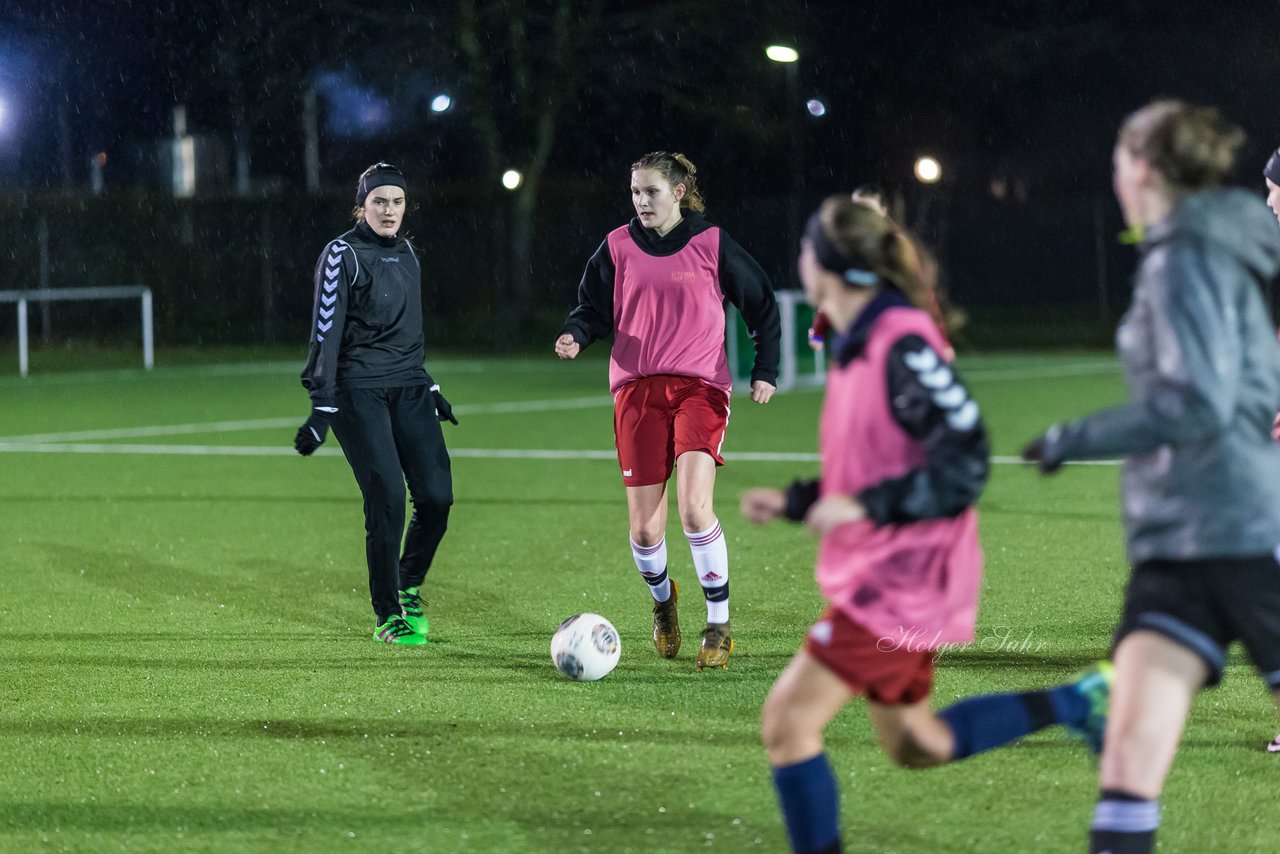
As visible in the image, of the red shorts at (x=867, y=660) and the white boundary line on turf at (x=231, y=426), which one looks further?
the white boundary line on turf at (x=231, y=426)

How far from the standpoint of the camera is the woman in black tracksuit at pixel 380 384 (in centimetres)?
676

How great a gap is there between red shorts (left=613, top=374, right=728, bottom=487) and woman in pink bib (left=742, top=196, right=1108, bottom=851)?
2847 mm

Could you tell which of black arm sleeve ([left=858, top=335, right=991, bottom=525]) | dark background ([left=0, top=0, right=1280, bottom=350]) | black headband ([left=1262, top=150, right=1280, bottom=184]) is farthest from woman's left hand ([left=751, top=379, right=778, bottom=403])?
dark background ([left=0, top=0, right=1280, bottom=350])

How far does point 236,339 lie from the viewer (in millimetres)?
32000

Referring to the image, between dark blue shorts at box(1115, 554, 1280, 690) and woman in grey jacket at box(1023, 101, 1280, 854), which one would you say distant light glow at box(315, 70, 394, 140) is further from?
dark blue shorts at box(1115, 554, 1280, 690)

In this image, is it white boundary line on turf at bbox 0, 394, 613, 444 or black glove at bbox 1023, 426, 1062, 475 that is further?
white boundary line on turf at bbox 0, 394, 613, 444

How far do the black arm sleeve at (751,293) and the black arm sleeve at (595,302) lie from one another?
0.46m

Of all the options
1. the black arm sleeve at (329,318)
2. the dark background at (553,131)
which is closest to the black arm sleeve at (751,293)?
the black arm sleeve at (329,318)

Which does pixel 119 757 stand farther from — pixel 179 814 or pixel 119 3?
pixel 119 3

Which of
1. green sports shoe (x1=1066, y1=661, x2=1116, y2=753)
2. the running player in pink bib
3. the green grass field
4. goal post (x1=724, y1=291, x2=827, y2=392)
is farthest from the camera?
goal post (x1=724, y1=291, x2=827, y2=392)

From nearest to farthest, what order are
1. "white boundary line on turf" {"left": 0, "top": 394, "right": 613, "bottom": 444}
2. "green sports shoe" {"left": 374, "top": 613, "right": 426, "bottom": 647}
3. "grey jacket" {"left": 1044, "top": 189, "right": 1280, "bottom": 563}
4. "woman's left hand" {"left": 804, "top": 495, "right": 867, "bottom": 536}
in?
"grey jacket" {"left": 1044, "top": 189, "right": 1280, "bottom": 563} → "woman's left hand" {"left": 804, "top": 495, "right": 867, "bottom": 536} → "green sports shoe" {"left": 374, "top": 613, "right": 426, "bottom": 647} → "white boundary line on turf" {"left": 0, "top": 394, "right": 613, "bottom": 444}

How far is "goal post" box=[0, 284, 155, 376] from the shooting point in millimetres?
26562

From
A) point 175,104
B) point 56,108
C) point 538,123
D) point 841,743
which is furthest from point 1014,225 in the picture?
point 841,743

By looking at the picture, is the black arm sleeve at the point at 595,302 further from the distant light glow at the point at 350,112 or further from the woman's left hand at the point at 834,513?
the distant light glow at the point at 350,112
